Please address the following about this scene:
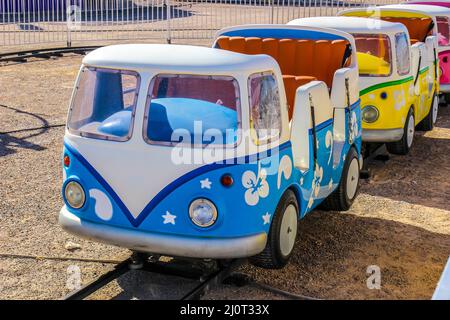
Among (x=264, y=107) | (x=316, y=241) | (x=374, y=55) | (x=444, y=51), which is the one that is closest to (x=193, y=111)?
(x=264, y=107)

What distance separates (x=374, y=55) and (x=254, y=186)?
14.2 feet

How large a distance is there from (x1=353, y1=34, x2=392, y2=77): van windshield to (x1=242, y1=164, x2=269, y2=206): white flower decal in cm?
397

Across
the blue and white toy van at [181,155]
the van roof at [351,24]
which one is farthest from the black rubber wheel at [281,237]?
the van roof at [351,24]

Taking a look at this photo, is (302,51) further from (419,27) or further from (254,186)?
(419,27)

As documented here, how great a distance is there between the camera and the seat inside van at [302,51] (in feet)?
23.3

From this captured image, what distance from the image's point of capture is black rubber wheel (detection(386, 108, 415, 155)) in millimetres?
8781

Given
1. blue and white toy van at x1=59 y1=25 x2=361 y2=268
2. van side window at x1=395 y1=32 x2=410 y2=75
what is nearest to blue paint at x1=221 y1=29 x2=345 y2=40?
van side window at x1=395 y1=32 x2=410 y2=75

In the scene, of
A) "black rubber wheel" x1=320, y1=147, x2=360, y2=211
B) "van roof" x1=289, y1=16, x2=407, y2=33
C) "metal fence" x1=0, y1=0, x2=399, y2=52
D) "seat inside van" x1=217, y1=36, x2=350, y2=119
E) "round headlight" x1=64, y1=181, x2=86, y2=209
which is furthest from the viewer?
"metal fence" x1=0, y1=0, x2=399, y2=52

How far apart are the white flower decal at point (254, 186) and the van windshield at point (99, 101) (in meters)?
0.99

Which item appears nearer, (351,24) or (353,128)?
(353,128)

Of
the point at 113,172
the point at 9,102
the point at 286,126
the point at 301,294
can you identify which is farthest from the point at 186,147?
the point at 9,102

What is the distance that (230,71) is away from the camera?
4750 mm

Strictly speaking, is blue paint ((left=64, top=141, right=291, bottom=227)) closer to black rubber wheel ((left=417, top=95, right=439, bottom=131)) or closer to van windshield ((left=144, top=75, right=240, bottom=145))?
van windshield ((left=144, top=75, right=240, bottom=145))

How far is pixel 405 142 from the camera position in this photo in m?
8.81
